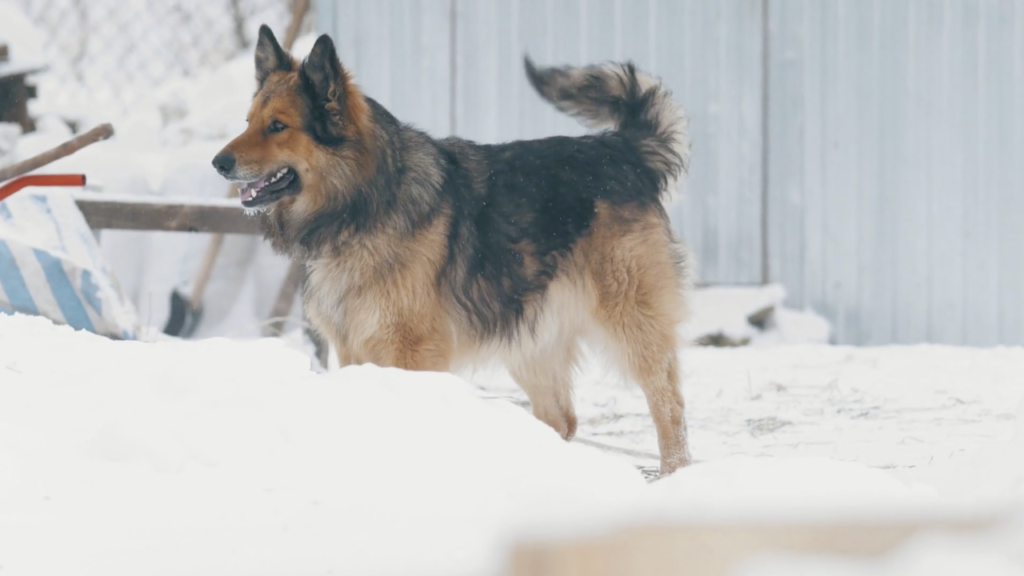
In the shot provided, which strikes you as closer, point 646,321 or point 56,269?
point 646,321

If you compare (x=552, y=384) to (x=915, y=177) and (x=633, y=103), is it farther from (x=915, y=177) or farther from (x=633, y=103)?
(x=915, y=177)

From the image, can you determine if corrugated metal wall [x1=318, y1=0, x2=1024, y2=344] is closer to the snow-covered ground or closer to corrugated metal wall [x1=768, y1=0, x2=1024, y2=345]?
corrugated metal wall [x1=768, y1=0, x2=1024, y2=345]

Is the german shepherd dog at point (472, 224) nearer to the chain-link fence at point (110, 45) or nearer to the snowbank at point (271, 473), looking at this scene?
the snowbank at point (271, 473)

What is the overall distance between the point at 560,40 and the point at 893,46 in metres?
2.16

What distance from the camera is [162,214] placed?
5.79m

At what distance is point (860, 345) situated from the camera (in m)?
7.20

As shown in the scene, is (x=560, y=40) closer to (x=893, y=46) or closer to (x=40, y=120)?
(x=893, y=46)

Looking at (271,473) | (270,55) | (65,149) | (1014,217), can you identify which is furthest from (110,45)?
(271,473)

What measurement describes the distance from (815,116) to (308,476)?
5.74 m

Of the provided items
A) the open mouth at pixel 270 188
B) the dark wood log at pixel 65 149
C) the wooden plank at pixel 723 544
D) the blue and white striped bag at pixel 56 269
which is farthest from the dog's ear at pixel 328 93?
the wooden plank at pixel 723 544

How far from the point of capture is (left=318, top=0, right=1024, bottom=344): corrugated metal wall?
7086 millimetres

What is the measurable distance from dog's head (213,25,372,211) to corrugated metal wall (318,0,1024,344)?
3398mm

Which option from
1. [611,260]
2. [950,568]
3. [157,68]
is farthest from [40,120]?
[950,568]

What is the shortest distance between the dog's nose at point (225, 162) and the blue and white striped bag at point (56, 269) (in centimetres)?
183
